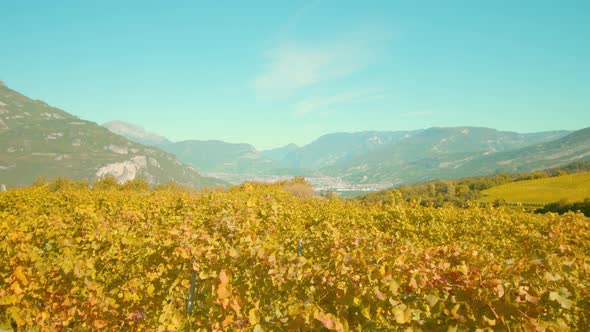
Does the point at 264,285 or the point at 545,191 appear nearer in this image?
the point at 264,285

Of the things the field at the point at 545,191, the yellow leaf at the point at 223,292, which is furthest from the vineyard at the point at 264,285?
the field at the point at 545,191

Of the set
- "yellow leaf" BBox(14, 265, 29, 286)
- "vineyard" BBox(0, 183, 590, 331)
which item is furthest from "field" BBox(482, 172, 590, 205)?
"yellow leaf" BBox(14, 265, 29, 286)

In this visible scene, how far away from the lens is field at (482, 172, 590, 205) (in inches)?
2731

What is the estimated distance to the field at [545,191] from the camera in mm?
69363

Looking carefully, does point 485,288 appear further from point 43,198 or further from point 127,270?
point 43,198

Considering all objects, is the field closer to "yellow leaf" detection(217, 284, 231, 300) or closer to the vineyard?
the vineyard

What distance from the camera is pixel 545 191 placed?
78.1m

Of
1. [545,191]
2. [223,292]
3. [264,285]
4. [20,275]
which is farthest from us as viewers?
[545,191]

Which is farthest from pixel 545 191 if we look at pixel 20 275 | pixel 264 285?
pixel 20 275

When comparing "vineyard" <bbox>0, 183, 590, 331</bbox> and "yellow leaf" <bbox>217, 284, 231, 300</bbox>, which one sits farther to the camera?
"yellow leaf" <bbox>217, 284, 231, 300</bbox>

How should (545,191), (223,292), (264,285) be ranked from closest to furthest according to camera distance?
1. (223,292)
2. (264,285)
3. (545,191)

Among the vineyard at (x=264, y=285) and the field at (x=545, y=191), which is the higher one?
the vineyard at (x=264, y=285)

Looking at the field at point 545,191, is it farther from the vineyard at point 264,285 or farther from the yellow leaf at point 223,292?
the yellow leaf at point 223,292

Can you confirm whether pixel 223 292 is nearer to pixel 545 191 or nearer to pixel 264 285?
pixel 264 285
